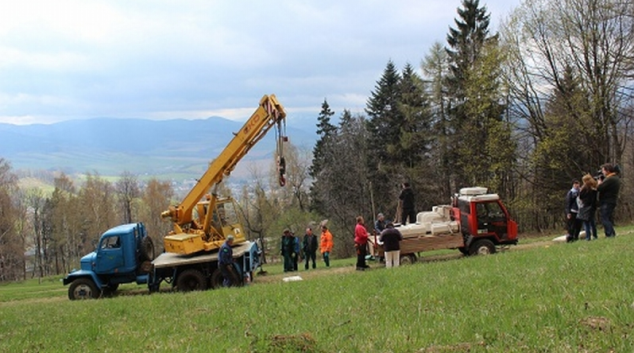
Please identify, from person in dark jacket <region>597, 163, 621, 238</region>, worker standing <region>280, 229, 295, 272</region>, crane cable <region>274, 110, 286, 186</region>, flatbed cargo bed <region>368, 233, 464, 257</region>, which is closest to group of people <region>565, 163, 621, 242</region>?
person in dark jacket <region>597, 163, 621, 238</region>

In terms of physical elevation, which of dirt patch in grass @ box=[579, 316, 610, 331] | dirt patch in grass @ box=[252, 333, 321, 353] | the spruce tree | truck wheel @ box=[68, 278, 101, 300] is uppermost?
the spruce tree

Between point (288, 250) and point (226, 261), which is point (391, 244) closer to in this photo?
point (226, 261)

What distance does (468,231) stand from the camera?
58.1 feet

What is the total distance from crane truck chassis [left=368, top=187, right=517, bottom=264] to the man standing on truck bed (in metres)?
5.16

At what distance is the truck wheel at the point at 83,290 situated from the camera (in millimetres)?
18516

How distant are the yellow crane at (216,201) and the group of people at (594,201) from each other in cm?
1030

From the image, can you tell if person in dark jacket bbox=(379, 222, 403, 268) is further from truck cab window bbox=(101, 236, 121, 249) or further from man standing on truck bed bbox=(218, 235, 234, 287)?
truck cab window bbox=(101, 236, 121, 249)

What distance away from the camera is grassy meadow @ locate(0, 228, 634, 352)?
4953 millimetres

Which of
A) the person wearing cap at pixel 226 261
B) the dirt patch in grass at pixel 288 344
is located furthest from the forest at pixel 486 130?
the dirt patch in grass at pixel 288 344

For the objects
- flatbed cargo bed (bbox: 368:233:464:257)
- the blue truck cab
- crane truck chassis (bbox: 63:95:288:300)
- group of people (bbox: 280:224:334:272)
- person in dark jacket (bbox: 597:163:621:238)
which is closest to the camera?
person in dark jacket (bbox: 597:163:621:238)

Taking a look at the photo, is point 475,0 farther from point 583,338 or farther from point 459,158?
point 583,338

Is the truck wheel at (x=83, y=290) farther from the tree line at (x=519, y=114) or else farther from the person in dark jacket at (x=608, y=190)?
the tree line at (x=519, y=114)

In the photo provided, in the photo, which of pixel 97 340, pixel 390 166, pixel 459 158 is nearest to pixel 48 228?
Result: pixel 390 166

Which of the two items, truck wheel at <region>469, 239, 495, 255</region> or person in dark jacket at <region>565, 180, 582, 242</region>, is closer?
person in dark jacket at <region>565, 180, 582, 242</region>
